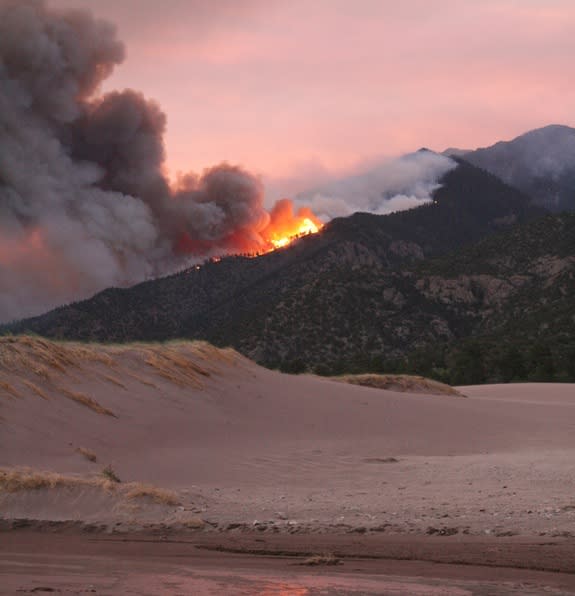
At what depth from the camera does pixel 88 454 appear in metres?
10.5

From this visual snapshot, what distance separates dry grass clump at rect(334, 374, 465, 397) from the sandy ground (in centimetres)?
621

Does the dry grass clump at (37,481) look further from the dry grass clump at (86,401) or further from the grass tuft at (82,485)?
the dry grass clump at (86,401)

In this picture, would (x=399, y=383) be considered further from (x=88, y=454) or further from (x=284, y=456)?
(x=88, y=454)

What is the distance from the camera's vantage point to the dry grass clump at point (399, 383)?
25.2 metres

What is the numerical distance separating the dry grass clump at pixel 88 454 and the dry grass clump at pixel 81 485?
1.39 metres

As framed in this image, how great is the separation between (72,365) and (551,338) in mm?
41876

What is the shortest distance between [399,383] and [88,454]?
53.5 ft

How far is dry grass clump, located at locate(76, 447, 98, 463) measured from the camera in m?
10.5

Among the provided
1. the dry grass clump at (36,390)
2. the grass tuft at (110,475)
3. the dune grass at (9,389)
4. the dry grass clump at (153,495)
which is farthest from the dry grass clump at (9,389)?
the dry grass clump at (153,495)

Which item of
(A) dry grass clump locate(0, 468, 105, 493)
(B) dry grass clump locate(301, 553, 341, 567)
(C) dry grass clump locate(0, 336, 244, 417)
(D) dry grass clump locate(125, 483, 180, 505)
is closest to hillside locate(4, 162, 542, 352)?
(C) dry grass clump locate(0, 336, 244, 417)

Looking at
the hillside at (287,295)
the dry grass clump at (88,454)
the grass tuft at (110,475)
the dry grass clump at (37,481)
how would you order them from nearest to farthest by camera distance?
1. the dry grass clump at (37,481)
2. the grass tuft at (110,475)
3. the dry grass clump at (88,454)
4. the hillside at (287,295)

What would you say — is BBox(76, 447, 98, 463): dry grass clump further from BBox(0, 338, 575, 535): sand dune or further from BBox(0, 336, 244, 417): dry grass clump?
BBox(0, 336, 244, 417): dry grass clump

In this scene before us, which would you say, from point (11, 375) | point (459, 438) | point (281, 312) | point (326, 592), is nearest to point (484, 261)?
point (281, 312)

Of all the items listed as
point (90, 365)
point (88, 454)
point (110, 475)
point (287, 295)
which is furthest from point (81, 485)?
point (287, 295)
